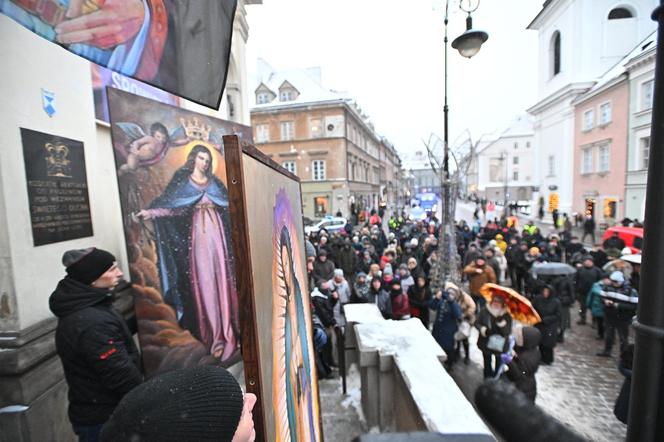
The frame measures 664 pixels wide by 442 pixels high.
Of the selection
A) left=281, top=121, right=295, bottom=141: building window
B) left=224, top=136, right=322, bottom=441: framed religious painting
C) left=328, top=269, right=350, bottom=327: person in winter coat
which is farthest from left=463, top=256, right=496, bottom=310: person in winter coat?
left=281, top=121, right=295, bottom=141: building window

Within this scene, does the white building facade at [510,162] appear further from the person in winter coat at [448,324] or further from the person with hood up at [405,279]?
the person in winter coat at [448,324]

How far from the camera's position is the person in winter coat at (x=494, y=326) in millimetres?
4727

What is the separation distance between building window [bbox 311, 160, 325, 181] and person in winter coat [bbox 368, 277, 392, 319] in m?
26.6

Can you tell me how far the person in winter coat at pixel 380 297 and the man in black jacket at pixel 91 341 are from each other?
15.9ft

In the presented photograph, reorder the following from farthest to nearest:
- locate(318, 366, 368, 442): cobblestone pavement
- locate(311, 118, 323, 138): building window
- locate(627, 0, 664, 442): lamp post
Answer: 1. locate(311, 118, 323, 138): building window
2. locate(318, 366, 368, 442): cobblestone pavement
3. locate(627, 0, 664, 442): lamp post

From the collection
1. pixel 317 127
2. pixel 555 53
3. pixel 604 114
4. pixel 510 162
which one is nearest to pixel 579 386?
pixel 604 114

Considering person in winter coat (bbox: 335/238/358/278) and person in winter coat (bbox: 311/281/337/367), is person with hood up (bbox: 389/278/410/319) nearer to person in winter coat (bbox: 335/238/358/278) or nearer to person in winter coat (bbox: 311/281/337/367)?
person in winter coat (bbox: 311/281/337/367)

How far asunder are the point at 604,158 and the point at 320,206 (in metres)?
23.1

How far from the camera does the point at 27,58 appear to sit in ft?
9.04

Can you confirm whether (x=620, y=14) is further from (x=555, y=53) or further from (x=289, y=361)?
(x=289, y=361)

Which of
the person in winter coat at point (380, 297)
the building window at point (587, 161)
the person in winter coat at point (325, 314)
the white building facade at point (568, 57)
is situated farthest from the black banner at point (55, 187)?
the white building facade at point (568, 57)

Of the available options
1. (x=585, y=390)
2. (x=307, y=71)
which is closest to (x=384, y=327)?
(x=585, y=390)

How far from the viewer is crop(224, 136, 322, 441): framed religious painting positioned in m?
0.95

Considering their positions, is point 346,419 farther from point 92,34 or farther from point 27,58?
point 27,58
